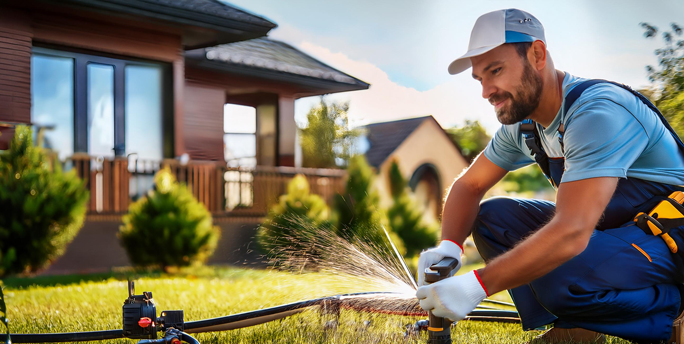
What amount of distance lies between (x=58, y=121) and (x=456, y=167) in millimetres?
12201

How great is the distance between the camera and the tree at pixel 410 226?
1182 cm

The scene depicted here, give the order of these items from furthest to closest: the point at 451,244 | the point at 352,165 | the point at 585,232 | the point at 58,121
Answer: the point at 352,165 → the point at 58,121 → the point at 451,244 → the point at 585,232

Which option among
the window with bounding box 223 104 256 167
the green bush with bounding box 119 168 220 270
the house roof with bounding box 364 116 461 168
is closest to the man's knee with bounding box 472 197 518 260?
the green bush with bounding box 119 168 220 270

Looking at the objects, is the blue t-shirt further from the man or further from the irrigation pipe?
the irrigation pipe

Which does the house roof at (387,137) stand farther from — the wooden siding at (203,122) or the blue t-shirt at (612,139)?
the blue t-shirt at (612,139)

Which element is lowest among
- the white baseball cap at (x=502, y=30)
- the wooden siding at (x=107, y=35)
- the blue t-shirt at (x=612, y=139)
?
the blue t-shirt at (x=612, y=139)

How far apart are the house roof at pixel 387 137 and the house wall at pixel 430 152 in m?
0.17

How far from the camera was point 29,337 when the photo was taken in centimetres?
286

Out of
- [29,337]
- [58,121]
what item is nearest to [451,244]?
[29,337]

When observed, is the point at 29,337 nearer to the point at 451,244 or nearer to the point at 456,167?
the point at 451,244

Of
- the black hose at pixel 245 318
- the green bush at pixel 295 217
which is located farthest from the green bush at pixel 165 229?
the black hose at pixel 245 318

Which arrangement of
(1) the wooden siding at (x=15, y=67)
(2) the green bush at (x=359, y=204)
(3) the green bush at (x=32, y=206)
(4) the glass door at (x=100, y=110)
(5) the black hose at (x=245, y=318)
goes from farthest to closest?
(2) the green bush at (x=359, y=204) → (4) the glass door at (x=100, y=110) → (1) the wooden siding at (x=15, y=67) → (3) the green bush at (x=32, y=206) → (5) the black hose at (x=245, y=318)

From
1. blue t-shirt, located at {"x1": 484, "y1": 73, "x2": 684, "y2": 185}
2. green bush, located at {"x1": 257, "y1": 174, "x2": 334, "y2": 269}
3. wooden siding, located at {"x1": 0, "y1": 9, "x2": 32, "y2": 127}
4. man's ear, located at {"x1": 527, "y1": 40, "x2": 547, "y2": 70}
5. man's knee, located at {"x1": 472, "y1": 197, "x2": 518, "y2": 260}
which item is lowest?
green bush, located at {"x1": 257, "y1": 174, "x2": 334, "y2": 269}

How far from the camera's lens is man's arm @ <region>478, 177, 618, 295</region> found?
2047 mm
